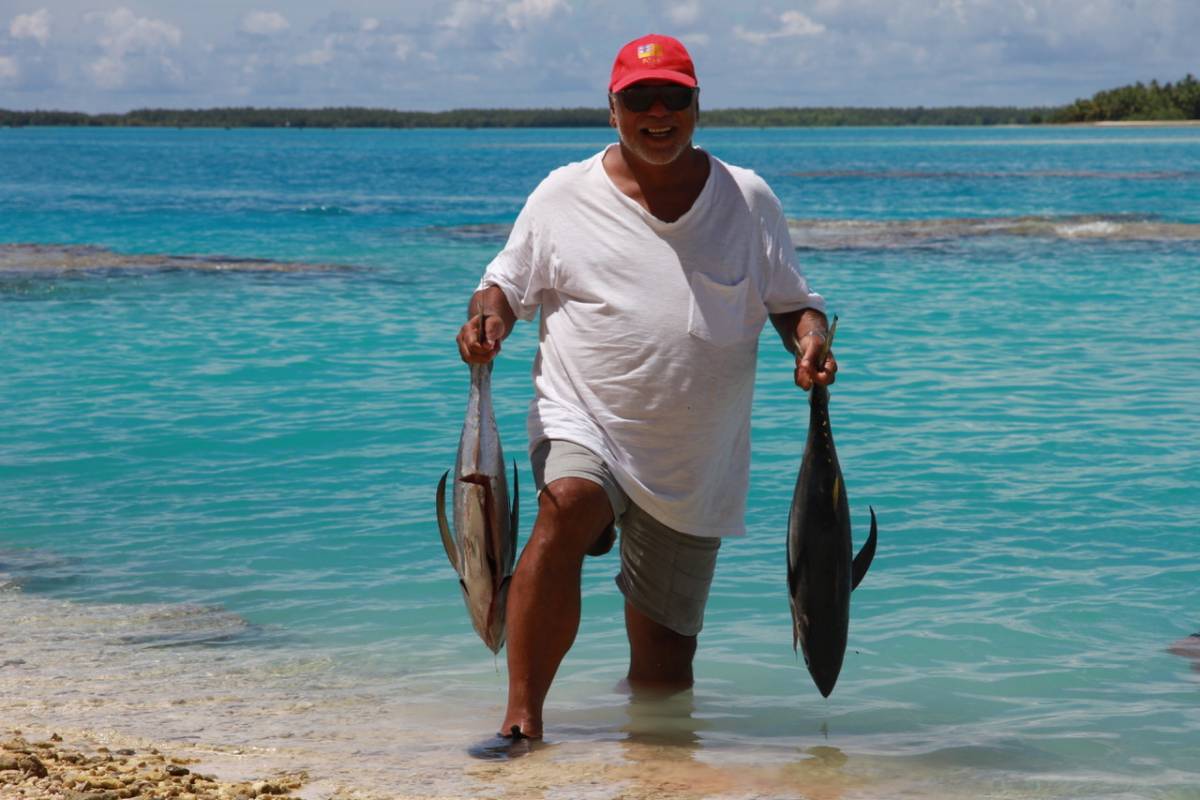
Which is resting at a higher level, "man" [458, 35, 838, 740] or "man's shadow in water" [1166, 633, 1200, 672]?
"man" [458, 35, 838, 740]

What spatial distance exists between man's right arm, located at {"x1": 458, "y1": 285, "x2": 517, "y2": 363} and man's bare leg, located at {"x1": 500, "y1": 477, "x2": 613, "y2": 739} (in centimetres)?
39

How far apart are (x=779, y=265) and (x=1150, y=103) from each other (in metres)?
133

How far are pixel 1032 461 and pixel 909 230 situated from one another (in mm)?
19045

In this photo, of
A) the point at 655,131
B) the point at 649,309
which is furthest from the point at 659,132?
the point at 649,309

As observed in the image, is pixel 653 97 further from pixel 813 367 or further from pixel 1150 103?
pixel 1150 103

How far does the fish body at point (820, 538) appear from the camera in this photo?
12.4 ft

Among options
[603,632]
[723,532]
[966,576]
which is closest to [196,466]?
[603,632]

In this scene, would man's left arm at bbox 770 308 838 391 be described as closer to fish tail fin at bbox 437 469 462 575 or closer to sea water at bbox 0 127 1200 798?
fish tail fin at bbox 437 469 462 575

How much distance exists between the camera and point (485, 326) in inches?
153

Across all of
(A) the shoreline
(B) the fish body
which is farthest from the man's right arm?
(A) the shoreline

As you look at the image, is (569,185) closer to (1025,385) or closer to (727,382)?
(727,382)

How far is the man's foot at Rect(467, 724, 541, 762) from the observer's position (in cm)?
404

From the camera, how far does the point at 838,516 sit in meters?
3.80

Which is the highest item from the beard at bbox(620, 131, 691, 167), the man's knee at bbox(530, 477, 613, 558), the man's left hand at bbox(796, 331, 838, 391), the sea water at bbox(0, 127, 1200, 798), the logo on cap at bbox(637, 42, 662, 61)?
the logo on cap at bbox(637, 42, 662, 61)
